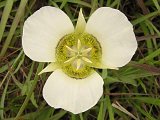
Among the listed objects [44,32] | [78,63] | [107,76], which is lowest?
[107,76]

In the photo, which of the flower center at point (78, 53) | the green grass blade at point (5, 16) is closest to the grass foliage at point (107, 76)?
the green grass blade at point (5, 16)

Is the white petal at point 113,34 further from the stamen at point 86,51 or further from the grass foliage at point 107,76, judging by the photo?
the grass foliage at point 107,76

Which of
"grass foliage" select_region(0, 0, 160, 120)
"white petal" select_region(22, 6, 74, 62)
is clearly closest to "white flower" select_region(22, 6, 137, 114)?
"white petal" select_region(22, 6, 74, 62)

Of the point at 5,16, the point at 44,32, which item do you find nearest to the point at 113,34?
the point at 44,32

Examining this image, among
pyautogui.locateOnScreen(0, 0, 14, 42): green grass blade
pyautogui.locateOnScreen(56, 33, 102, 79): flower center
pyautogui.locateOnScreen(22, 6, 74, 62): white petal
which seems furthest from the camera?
pyautogui.locateOnScreen(0, 0, 14, 42): green grass blade

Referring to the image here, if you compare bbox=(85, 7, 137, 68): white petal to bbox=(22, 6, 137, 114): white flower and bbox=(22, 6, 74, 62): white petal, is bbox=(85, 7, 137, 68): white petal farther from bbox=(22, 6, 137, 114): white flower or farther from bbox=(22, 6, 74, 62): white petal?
bbox=(22, 6, 74, 62): white petal

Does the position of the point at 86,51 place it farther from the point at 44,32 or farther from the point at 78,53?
the point at 44,32
